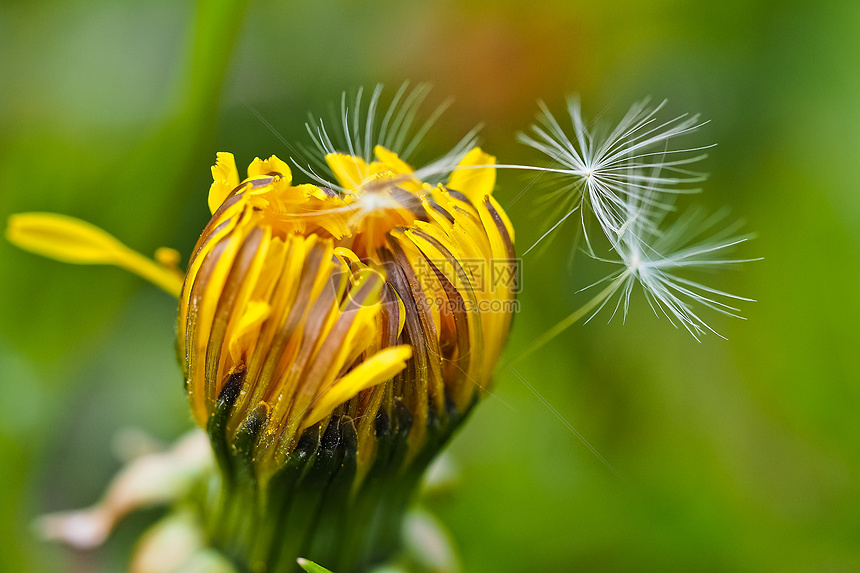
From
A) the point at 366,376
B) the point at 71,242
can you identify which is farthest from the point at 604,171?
the point at 71,242

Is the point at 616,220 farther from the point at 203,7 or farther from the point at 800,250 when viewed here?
the point at 800,250

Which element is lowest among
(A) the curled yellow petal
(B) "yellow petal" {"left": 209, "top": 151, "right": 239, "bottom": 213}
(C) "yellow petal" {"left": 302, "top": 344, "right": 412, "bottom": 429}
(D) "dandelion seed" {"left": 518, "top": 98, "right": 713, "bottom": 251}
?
(C) "yellow petal" {"left": 302, "top": 344, "right": 412, "bottom": 429}

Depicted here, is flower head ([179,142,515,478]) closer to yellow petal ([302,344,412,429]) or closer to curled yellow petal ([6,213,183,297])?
yellow petal ([302,344,412,429])

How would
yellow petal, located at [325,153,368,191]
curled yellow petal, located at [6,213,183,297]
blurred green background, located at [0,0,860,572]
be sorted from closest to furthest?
yellow petal, located at [325,153,368,191], curled yellow petal, located at [6,213,183,297], blurred green background, located at [0,0,860,572]

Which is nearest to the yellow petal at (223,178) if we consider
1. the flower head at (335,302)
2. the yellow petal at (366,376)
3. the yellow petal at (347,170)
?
the flower head at (335,302)

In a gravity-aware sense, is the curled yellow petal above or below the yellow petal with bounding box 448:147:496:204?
below

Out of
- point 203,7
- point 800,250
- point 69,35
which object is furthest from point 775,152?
point 69,35

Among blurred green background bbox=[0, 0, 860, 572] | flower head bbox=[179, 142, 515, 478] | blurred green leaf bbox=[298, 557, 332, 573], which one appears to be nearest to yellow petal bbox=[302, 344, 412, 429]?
flower head bbox=[179, 142, 515, 478]

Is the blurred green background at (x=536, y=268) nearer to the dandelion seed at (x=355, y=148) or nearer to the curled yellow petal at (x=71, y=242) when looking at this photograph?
the dandelion seed at (x=355, y=148)
